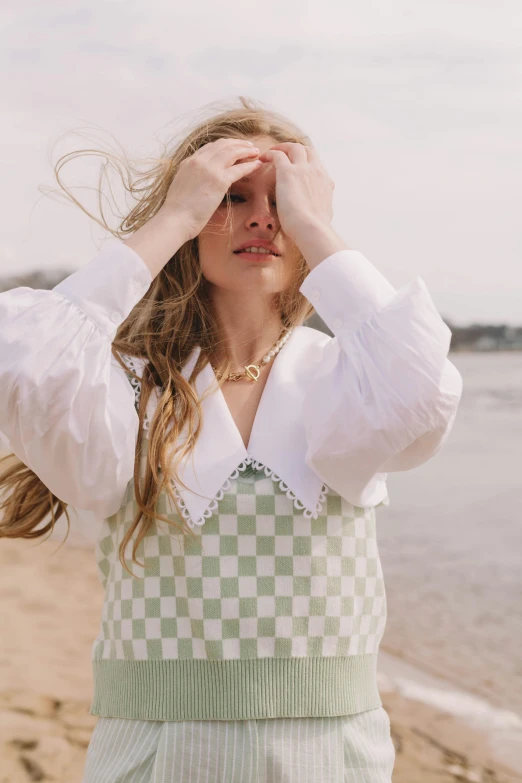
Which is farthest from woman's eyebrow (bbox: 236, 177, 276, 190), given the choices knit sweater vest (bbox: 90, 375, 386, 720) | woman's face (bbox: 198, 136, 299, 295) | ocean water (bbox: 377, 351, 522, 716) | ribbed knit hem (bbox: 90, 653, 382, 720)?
ocean water (bbox: 377, 351, 522, 716)

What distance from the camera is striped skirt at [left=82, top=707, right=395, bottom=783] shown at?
1.37 m

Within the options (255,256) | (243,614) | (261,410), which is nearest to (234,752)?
(243,614)

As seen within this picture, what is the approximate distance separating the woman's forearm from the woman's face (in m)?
0.11

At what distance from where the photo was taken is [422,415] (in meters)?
1.36

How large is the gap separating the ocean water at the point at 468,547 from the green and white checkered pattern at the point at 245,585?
3565 millimetres

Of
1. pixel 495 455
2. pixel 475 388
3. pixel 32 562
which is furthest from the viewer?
pixel 475 388

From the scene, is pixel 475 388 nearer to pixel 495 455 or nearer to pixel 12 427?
pixel 495 455

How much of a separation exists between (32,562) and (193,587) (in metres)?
5.41

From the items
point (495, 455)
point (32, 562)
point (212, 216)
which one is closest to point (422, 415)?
point (212, 216)

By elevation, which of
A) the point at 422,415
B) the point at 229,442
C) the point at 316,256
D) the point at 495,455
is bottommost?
the point at 495,455

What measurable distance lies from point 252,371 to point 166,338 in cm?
17

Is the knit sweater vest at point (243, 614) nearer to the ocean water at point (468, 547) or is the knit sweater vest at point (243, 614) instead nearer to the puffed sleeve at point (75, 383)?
the puffed sleeve at point (75, 383)

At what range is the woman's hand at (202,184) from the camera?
1.54 meters

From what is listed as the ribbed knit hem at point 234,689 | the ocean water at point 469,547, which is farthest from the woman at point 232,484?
the ocean water at point 469,547
